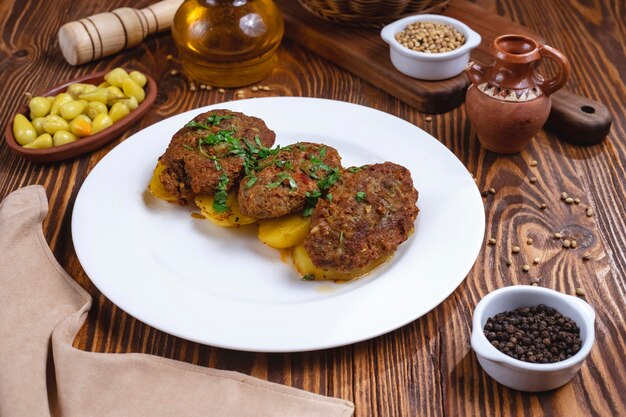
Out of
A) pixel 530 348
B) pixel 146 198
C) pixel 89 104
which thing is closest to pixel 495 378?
pixel 530 348

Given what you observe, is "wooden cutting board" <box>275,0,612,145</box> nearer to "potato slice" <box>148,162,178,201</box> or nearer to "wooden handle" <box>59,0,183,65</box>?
"wooden handle" <box>59,0,183,65</box>

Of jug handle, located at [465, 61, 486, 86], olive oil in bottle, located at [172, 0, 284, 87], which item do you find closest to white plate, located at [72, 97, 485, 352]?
jug handle, located at [465, 61, 486, 86]

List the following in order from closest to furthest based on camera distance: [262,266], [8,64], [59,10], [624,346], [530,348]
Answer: [530,348] → [624,346] → [262,266] → [8,64] → [59,10]

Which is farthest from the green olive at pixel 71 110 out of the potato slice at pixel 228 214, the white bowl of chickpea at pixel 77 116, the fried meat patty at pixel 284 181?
the fried meat patty at pixel 284 181

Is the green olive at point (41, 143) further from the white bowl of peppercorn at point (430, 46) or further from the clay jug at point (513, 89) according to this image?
the clay jug at point (513, 89)

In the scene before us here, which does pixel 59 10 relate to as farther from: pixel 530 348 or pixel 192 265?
pixel 530 348

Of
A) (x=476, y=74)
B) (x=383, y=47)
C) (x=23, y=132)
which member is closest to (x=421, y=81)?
(x=383, y=47)

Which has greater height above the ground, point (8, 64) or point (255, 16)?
point (255, 16)
